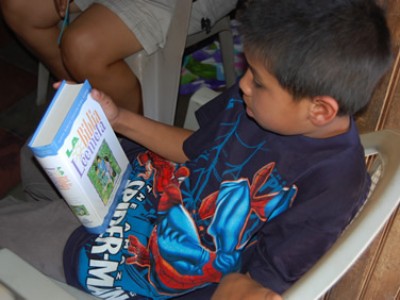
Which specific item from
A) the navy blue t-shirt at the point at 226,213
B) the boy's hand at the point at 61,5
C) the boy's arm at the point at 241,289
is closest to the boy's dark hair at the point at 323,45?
the navy blue t-shirt at the point at 226,213

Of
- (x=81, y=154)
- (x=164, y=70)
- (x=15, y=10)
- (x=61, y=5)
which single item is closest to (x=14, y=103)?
(x=15, y=10)

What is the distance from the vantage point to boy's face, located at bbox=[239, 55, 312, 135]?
30.8 inches

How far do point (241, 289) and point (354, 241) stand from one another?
167mm

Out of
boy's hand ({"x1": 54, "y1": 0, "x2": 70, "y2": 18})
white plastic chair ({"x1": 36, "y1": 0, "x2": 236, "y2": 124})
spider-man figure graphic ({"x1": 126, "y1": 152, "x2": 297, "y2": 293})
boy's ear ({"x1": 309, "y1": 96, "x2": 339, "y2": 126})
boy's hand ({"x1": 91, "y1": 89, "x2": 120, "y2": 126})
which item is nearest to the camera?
boy's ear ({"x1": 309, "y1": 96, "x2": 339, "y2": 126})

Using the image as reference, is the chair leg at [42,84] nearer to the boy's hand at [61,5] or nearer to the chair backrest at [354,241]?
the boy's hand at [61,5]

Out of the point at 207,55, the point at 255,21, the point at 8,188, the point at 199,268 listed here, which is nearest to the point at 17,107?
the point at 8,188

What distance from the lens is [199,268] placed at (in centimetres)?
93

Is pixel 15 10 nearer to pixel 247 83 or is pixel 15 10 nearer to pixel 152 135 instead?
pixel 152 135

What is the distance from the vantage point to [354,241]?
0.66 meters

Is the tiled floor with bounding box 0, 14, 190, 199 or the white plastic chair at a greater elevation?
the white plastic chair

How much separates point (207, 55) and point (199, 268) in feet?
4.83

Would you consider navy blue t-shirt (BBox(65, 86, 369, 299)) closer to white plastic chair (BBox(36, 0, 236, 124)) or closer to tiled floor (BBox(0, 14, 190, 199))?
white plastic chair (BBox(36, 0, 236, 124))

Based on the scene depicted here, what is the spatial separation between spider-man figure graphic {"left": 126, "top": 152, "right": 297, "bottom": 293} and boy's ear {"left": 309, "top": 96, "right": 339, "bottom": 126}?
113 millimetres

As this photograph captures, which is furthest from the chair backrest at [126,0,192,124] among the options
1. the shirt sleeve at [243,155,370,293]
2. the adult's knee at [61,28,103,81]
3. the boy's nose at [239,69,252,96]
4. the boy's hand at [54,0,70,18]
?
the shirt sleeve at [243,155,370,293]
